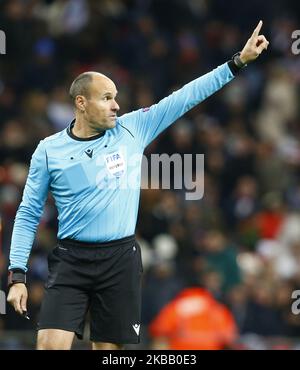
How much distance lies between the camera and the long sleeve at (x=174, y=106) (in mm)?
8000

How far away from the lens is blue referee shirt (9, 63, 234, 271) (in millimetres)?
7887

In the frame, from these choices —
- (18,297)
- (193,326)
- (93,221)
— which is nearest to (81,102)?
(93,221)

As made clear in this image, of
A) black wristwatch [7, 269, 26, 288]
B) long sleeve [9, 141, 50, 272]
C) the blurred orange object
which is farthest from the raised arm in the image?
the blurred orange object

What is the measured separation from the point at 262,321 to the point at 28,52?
492 cm

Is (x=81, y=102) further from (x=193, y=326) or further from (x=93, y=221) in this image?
(x=193, y=326)

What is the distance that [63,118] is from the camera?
14625mm

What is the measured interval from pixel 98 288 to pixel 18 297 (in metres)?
0.54

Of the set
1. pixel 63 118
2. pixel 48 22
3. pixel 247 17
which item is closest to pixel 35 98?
pixel 63 118

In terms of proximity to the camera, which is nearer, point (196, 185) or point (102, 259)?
point (102, 259)

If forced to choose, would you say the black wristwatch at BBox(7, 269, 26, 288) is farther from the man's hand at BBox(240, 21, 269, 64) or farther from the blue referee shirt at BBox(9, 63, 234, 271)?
the man's hand at BBox(240, 21, 269, 64)

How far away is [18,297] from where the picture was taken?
25.3ft
